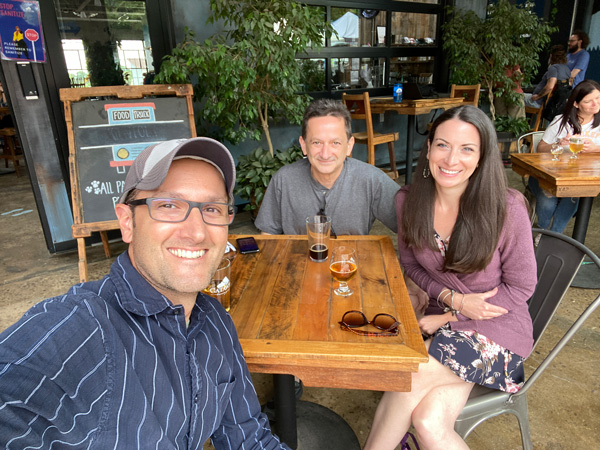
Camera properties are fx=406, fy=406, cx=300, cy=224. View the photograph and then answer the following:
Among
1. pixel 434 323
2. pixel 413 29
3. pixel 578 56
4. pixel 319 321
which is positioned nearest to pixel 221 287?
pixel 319 321

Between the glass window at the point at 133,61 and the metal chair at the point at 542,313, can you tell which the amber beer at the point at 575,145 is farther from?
the glass window at the point at 133,61

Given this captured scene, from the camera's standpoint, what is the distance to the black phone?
171 cm

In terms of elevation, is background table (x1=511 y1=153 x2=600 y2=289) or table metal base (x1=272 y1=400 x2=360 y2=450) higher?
background table (x1=511 y1=153 x2=600 y2=289)

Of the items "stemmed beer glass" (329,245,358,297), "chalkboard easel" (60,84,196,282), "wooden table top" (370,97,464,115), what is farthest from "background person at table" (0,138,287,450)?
"wooden table top" (370,97,464,115)

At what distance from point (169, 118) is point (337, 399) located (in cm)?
233

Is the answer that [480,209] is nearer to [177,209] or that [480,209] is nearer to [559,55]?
[177,209]

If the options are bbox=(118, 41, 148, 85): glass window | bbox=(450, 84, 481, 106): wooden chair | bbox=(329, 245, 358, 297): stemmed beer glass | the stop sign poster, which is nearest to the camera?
bbox=(329, 245, 358, 297): stemmed beer glass

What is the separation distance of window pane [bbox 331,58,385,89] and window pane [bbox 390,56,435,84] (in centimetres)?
26

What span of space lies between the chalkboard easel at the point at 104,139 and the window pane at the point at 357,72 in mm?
2893

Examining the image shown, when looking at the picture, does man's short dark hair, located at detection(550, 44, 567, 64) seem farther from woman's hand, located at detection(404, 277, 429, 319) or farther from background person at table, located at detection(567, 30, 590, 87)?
woman's hand, located at detection(404, 277, 429, 319)

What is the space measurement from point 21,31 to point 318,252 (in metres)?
3.04

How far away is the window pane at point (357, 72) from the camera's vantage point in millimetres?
5410

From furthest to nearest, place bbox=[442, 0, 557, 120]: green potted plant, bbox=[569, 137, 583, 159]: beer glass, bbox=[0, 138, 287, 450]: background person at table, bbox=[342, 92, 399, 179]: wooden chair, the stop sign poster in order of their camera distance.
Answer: bbox=[442, 0, 557, 120]: green potted plant, bbox=[342, 92, 399, 179]: wooden chair, the stop sign poster, bbox=[569, 137, 583, 159]: beer glass, bbox=[0, 138, 287, 450]: background person at table

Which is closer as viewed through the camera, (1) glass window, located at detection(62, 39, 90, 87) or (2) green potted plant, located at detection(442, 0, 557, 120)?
(1) glass window, located at detection(62, 39, 90, 87)
